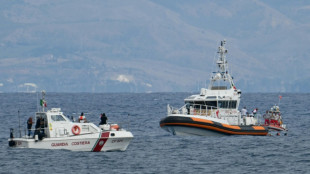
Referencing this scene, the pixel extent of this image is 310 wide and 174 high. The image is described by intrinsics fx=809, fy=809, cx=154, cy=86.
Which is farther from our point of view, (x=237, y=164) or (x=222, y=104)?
(x=222, y=104)

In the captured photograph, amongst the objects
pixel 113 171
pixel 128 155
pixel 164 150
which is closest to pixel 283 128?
pixel 164 150

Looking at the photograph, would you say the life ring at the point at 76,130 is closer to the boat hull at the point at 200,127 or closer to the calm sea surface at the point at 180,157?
the calm sea surface at the point at 180,157

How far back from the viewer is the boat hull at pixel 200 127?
5959 cm

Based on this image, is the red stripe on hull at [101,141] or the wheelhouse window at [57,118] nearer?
the red stripe on hull at [101,141]

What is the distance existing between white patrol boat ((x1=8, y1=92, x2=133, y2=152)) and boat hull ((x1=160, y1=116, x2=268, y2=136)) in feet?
32.7

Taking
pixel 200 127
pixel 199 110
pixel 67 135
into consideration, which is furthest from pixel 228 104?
pixel 67 135

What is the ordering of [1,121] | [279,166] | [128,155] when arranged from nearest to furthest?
[279,166] < [128,155] < [1,121]

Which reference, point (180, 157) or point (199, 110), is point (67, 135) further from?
point (199, 110)

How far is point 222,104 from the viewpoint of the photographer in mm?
62188

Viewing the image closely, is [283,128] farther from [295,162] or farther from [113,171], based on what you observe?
[113,171]

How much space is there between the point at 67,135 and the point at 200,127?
13024mm

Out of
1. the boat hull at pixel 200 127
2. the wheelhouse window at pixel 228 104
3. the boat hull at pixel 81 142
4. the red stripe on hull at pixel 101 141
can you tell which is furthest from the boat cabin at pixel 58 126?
the wheelhouse window at pixel 228 104

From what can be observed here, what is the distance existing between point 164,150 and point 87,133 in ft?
18.9

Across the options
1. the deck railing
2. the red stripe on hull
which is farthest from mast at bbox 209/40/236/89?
the red stripe on hull
